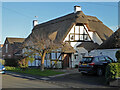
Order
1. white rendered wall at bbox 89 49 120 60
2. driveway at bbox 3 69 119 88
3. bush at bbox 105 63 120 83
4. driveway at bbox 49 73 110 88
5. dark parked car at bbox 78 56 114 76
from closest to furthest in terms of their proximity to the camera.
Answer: bush at bbox 105 63 120 83 < driveway at bbox 49 73 110 88 < driveway at bbox 3 69 119 88 < dark parked car at bbox 78 56 114 76 < white rendered wall at bbox 89 49 120 60

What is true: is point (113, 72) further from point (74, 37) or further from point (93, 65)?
point (74, 37)

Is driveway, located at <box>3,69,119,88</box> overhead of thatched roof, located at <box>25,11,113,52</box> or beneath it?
beneath

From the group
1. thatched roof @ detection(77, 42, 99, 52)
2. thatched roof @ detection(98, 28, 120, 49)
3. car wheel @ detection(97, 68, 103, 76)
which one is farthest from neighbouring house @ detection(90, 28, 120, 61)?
car wheel @ detection(97, 68, 103, 76)

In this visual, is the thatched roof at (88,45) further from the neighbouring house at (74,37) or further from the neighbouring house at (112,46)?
the neighbouring house at (112,46)

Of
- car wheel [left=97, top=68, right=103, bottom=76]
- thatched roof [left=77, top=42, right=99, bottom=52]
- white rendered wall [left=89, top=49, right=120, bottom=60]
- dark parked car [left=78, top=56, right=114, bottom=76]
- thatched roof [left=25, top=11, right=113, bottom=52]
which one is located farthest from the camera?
thatched roof [left=25, top=11, right=113, bottom=52]

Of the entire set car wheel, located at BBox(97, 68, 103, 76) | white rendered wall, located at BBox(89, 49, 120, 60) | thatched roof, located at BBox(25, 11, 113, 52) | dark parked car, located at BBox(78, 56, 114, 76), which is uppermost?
thatched roof, located at BBox(25, 11, 113, 52)

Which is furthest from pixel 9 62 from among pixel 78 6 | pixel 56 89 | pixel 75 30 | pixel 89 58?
pixel 56 89

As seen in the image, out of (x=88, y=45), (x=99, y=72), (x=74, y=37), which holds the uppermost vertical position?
(x=74, y=37)

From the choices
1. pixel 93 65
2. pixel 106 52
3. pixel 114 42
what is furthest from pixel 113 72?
pixel 106 52

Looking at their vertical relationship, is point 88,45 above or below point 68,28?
below

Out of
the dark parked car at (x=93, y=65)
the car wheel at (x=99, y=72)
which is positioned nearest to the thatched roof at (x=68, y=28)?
the dark parked car at (x=93, y=65)

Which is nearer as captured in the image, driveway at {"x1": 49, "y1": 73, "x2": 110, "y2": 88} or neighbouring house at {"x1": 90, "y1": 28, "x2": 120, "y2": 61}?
driveway at {"x1": 49, "y1": 73, "x2": 110, "y2": 88}

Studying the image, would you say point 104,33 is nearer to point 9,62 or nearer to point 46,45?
point 46,45

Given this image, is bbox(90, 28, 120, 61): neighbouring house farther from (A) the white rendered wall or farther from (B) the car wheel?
(B) the car wheel
